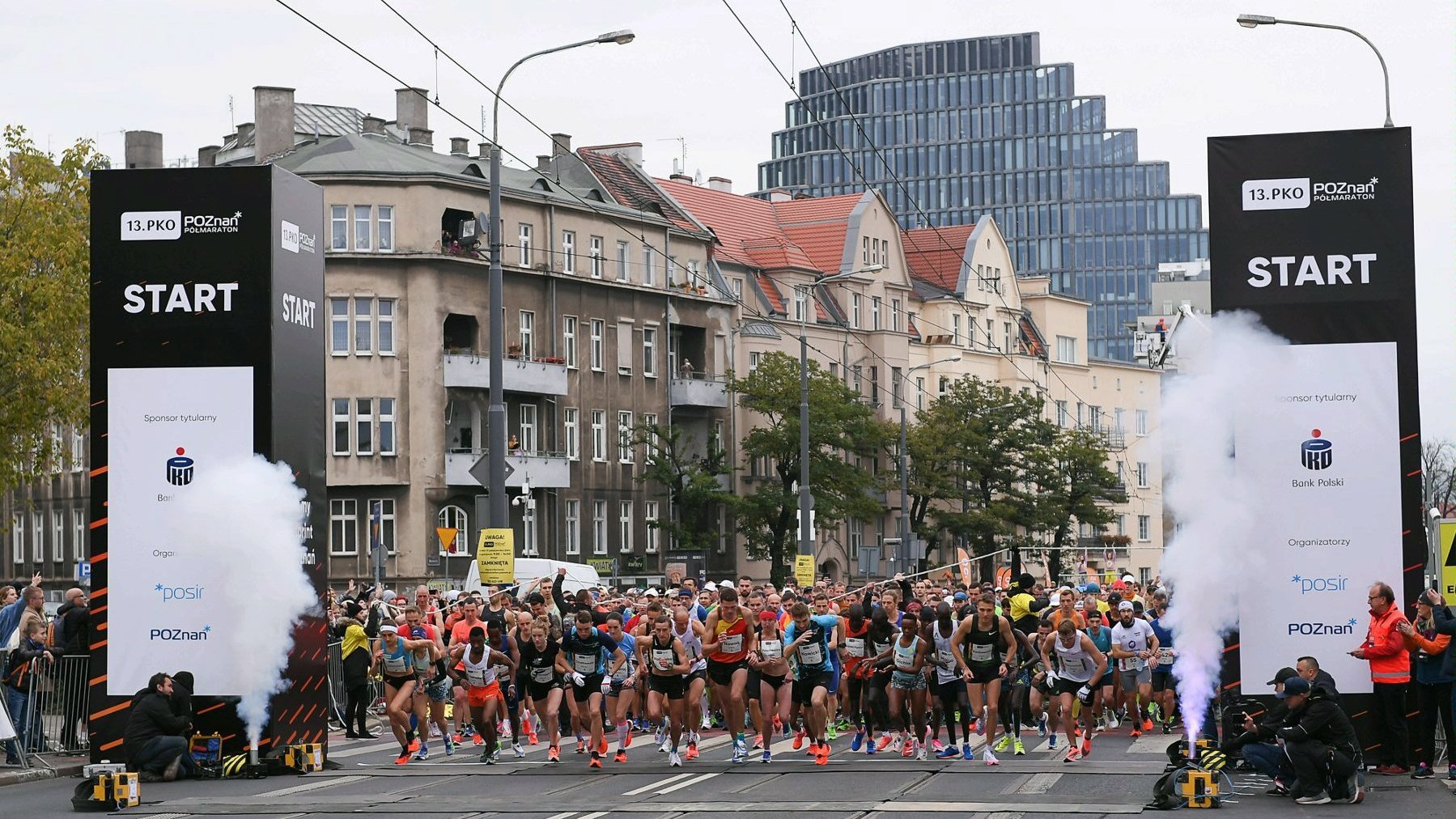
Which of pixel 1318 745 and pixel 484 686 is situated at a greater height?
pixel 484 686

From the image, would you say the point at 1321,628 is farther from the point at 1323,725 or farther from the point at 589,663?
the point at 589,663

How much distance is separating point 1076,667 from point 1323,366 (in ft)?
15.6

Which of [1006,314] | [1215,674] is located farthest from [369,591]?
[1006,314]

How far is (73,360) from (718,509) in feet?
120

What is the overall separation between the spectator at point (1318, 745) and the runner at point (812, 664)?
5665 mm

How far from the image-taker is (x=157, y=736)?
2059 cm

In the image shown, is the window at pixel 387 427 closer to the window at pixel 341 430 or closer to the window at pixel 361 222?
the window at pixel 341 430

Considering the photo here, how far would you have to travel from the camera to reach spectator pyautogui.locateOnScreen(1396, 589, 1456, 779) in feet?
61.9

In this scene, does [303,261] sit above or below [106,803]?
above

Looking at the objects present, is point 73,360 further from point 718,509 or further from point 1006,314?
point 1006,314

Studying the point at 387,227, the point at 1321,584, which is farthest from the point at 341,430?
the point at 1321,584

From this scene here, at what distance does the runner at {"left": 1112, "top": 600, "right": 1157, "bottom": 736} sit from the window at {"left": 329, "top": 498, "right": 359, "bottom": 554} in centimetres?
3467

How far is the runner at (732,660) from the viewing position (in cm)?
2202

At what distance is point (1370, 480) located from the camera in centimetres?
1947
